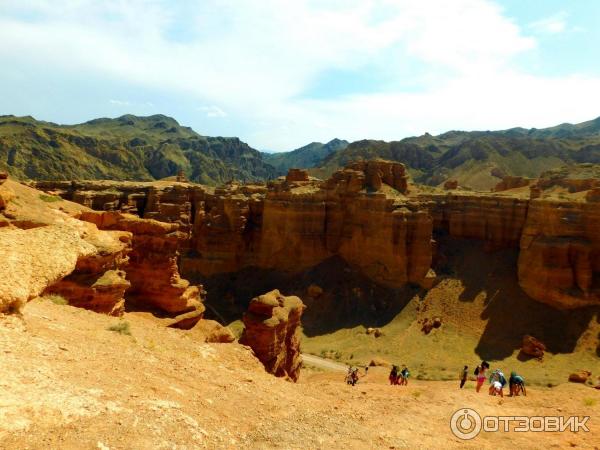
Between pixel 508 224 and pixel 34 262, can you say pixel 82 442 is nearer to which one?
pixel 34 262

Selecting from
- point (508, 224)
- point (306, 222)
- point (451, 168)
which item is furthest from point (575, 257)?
point (451, 168)

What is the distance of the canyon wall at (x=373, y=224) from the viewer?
3809 cm

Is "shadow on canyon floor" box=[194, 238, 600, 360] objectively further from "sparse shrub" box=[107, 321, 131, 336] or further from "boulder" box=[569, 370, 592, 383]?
"sparse shrub" box=[107, 321, 131, 336]

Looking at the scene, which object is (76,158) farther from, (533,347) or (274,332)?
(533,347)

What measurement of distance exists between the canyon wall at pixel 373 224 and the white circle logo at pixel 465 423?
89.8 ft

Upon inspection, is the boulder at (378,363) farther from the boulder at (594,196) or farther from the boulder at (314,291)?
the boulder at (594,196)

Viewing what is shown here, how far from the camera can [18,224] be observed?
1558 centimetres

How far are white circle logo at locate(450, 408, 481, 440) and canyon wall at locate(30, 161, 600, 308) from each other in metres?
27.4

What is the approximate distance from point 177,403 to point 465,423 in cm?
869

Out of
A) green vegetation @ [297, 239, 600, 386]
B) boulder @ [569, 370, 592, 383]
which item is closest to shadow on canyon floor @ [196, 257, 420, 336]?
green vegetation @ [297, 239, 600, 386]

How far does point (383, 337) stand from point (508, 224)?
16084 millimetres

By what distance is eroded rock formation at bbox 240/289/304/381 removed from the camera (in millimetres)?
22391

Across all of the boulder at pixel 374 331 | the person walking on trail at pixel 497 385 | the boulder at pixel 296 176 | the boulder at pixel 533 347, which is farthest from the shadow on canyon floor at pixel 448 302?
the person walking on trail at pixel 497 385

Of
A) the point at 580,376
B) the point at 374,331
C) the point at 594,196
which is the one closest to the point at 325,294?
the point at 374,331
